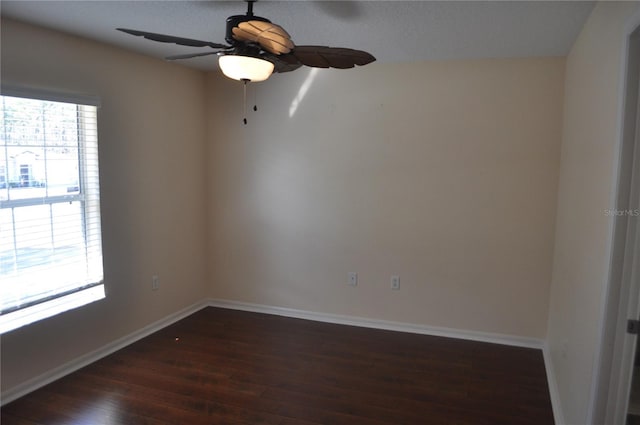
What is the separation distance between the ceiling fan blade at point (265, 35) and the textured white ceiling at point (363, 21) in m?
0.49

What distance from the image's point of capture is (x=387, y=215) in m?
3.76

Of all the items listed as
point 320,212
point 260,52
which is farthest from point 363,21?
point 320,212

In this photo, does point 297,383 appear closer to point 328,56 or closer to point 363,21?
point 328,56

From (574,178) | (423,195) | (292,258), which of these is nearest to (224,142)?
(292,258)

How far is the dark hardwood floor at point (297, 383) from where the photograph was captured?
2527mm

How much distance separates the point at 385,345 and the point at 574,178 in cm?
189

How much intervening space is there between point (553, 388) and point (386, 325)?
143 cm

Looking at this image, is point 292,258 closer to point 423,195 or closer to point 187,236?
point 187,236

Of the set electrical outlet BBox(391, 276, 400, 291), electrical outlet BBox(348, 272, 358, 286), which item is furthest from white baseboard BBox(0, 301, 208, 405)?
electrical outlet BBox(391, 276, 400, 291)

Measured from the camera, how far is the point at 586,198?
220 cm

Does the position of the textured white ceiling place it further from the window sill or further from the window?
the window sill

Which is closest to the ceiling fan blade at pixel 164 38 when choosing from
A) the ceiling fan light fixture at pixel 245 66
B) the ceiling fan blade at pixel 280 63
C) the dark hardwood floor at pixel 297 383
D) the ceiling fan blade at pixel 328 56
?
the ceiling fan light fixture at pixel 245 66

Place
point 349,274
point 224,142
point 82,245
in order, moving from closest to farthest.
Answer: point 82,245 < point 349,274 < point 224,142

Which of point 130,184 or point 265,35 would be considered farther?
point 130,184
